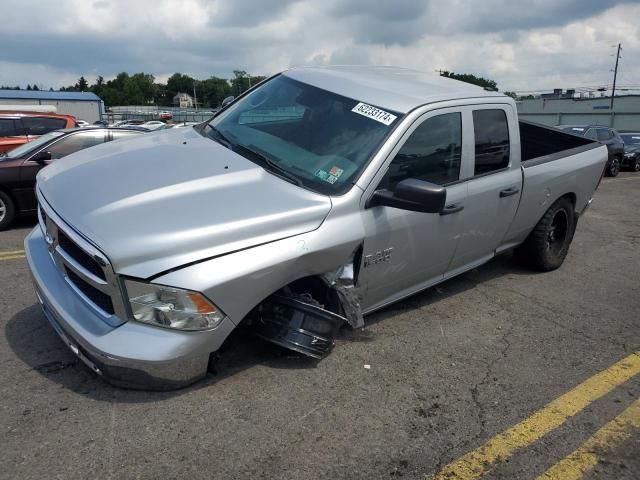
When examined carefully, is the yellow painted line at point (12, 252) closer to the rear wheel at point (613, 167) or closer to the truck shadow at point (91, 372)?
the truck shadow at point (91, 372)

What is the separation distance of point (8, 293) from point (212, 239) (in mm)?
2550

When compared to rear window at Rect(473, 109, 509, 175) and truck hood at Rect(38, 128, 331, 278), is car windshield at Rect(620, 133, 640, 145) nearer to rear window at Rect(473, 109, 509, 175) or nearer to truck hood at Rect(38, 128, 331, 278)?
rear window at Rect(473, 109, 509, 175)

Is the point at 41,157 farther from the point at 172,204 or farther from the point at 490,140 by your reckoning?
the point at 490,140

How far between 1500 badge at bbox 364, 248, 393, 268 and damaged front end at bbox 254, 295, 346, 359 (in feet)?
1.37

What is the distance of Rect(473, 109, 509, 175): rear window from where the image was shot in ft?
13.7

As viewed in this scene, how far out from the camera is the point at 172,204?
2879 millimetres

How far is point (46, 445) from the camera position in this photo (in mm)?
2482

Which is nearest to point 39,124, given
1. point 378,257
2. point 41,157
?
point 41,157

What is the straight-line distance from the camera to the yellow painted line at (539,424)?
256 centimetres

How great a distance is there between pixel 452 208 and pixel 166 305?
221 cm

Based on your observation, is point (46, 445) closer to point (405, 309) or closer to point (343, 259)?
point (343, 259)

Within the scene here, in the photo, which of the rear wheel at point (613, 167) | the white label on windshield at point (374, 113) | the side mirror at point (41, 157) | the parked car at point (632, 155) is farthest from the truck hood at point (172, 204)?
the parked car at point (632, 155)

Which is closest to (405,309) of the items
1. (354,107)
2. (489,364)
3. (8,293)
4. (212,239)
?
(489,364)

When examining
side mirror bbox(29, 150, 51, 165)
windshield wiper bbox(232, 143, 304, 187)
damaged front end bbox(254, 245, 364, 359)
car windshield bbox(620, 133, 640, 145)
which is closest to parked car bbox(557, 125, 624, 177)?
car windshield bbox(620, 133, 640, 145)
